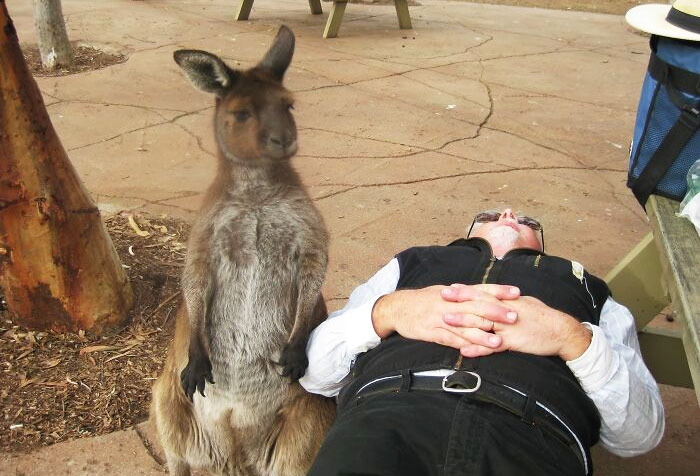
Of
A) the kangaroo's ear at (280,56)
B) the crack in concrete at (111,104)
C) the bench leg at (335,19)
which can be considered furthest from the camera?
the bench leg at (335,19)

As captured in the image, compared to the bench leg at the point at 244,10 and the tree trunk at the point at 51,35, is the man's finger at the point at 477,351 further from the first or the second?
the bench leg at the point at 244,10

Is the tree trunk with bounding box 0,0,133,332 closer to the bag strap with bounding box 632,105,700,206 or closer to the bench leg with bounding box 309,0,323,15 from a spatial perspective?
the bag strap with bounding box 632,105,700,206

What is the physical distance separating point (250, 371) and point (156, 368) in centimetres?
86

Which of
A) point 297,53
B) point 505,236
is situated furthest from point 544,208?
point 297,53

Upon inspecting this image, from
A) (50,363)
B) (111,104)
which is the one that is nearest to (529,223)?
(50,363)

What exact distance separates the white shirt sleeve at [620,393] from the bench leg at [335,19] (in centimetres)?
755

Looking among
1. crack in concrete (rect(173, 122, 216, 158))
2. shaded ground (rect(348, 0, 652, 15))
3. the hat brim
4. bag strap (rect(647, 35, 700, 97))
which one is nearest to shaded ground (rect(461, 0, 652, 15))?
shaded ground (rect(348, 0, 652, 15))

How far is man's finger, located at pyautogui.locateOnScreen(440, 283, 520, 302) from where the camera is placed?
2.10 meters

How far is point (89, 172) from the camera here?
5.30 meters

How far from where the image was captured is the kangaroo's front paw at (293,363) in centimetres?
254

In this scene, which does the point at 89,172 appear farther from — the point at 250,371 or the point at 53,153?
the point at 250,371

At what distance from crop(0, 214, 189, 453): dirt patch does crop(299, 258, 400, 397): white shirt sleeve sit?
982 mm

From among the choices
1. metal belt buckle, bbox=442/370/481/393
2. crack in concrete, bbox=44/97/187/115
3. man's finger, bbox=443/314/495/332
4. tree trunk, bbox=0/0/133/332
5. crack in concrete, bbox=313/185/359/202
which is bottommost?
crack in concrete, bbox=44/97/187/115

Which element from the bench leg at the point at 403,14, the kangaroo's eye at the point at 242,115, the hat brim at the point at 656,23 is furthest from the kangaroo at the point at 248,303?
the bench leg at the point at 403,14
